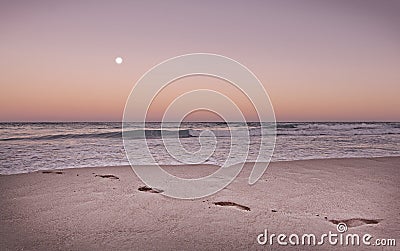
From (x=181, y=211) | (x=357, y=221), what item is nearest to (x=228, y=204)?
(x=181, y=211)

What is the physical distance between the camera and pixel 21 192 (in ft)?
17.2

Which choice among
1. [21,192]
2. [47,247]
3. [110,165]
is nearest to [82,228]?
[47,247]

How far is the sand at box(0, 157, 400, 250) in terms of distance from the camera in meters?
3.44

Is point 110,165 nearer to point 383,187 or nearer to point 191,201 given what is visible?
point 191,201

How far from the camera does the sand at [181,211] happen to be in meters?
3.44

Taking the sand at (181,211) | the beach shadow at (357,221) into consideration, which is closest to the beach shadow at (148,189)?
the sand at (181,211)

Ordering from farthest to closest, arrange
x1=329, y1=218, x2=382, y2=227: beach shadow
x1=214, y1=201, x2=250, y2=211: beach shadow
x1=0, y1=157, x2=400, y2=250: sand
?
x1=214, y1=201, x2=250, y2=211: beach shadow < x1=329, y1=218, x2=382, y2=227: beach shadow < x1=0, y1=157, x2=400, y2=250: sand

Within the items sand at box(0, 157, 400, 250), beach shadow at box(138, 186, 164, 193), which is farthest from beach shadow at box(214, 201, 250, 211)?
beach shadow at box(138, 186, 164, 193)

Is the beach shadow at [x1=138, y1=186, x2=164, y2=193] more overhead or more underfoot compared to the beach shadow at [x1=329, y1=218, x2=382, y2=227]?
more overhead

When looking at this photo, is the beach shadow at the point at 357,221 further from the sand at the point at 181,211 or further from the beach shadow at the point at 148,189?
the beach shadow at the point at 148,189

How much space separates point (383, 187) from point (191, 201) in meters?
3.52

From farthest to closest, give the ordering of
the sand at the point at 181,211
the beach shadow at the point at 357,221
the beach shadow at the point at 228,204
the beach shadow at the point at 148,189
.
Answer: the beach shadow at the point at 148,189 → the beach shadow at the point at 228,204 → the beach shadow at the point at 357,221 → the sand at the point at 181,211

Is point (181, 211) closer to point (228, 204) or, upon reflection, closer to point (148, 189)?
point (228, 204)

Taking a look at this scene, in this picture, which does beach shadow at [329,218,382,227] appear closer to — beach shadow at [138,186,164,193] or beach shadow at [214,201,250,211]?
beach shadow at [214,201,250,211]
